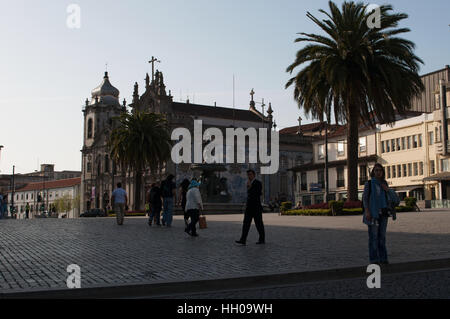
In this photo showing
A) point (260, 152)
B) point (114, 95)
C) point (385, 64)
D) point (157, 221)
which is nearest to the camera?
point (157, 221)

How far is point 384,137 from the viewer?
181ft

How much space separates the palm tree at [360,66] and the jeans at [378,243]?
1763 cm

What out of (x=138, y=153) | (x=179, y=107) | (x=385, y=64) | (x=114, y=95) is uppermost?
(x=114, y=95)

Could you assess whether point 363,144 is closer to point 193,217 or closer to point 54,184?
point 193,217

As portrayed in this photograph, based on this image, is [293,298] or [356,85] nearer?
[293,298]

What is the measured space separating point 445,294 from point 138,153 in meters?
39.8

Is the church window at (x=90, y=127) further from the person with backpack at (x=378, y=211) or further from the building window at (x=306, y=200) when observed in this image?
the person with backpack at (x=378, y=211)

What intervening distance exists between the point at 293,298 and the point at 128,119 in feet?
135

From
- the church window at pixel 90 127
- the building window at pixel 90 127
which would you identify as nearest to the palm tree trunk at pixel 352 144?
the building window at pixel 90 127

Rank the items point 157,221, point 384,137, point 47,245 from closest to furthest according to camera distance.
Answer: point 47,245 → point 157,221 → point 384,137

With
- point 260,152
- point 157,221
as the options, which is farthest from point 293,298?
point 260,152

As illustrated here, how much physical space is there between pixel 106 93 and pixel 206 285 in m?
90.7

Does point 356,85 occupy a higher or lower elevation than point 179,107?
lower
